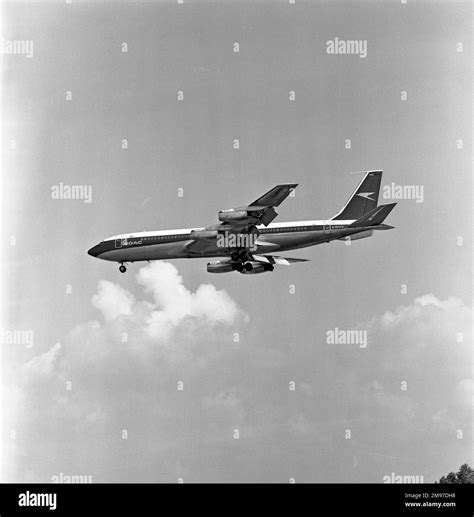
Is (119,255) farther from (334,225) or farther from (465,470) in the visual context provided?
(465,470)

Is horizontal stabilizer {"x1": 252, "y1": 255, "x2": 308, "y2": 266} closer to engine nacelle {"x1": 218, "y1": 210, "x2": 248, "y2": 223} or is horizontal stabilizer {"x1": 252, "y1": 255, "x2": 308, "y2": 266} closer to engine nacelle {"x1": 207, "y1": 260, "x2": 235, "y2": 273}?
engine nacelle {"x1": 207, "y1": 260, "x2": 235, "y2": 273}

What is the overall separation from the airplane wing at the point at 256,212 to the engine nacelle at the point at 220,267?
18.7 feet

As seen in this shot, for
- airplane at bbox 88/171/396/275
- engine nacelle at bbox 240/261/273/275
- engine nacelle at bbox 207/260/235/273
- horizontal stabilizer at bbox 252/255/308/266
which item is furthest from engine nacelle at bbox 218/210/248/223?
engine nacelle at bbox 207/260/235/273

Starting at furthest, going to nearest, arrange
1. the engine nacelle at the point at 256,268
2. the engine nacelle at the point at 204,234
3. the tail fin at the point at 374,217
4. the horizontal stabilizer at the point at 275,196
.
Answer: the engine nacelle at the point at 256,268, the engine nacelle at the point at 204,234, the tail fin at the point at 374,217, the horizontal stabilizer at the point at 275,196

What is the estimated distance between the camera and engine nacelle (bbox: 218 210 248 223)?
10506 cm

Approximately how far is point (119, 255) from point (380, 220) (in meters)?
25.0

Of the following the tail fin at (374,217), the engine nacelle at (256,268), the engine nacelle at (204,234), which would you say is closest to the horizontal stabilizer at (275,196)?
the engine nacelle at (204,234)

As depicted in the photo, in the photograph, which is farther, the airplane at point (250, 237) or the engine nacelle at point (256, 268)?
the engine nacelle at point (256, 268)

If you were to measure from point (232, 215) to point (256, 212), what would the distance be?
207 cm

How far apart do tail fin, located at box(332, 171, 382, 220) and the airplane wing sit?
14.2 meters

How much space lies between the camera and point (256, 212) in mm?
104875

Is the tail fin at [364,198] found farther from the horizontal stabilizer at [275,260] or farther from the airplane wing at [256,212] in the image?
the airplane wing at [256,212]

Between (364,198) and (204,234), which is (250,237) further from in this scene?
(364,198)

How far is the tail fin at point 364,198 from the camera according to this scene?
120 m
